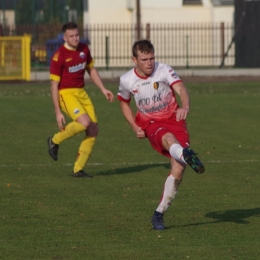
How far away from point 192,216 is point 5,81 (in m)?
24.1

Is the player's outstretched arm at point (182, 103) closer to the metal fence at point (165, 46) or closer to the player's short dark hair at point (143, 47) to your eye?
the player's short dark hair at point (143, 47)

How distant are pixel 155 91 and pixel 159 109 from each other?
0.19m

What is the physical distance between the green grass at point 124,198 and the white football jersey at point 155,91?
1.10 m

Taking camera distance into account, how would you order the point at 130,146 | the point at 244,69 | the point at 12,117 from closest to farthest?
1. the point at 130,146
2. the point at 12,117
3. the point at 244,69

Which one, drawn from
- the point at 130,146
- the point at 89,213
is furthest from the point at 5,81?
the point at 89,213

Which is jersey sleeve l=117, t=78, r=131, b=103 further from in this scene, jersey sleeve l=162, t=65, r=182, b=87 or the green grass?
the green grass

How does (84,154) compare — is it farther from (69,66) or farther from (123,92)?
(123,92)

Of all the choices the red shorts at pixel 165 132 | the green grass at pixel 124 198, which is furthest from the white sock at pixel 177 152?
the green grass at pixel 124 198

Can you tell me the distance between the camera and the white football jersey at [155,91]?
826cm

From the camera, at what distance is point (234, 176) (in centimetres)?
1152

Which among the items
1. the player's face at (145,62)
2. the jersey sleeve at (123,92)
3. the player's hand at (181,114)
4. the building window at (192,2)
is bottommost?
the player's hand at (181,114)

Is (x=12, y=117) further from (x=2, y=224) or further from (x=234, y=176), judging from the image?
(x=2, y=224)

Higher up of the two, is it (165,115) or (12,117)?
(165,115)

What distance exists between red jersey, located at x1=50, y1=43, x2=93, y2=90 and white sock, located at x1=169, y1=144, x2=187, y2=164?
4.21 m
